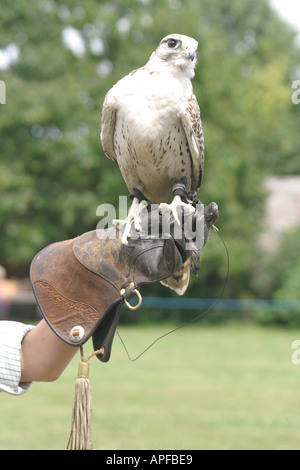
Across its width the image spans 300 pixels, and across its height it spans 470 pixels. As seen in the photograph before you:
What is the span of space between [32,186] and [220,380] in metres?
8.43

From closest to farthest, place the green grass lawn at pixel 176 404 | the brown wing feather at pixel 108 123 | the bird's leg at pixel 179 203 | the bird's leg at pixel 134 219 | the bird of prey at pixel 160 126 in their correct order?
the bird's leg at pixel 134 219 → the bird's leg at pixel 179 203 → the bird of prey at pixel 160 126 → the brown wing feather at pixel 108 123 → the green grass lawn at pixel 176 404

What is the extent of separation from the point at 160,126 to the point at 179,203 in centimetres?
39

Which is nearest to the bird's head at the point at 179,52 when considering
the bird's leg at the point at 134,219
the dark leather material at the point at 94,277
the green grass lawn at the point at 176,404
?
the bird's leg at the point at 134,219

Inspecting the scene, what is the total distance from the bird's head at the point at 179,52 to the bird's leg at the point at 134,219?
649mm

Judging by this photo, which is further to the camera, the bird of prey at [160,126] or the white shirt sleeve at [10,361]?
the bird of prey at [160,126]

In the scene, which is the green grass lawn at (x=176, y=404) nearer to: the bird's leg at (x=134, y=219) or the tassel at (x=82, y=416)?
the bird's leg at (x=134, y=219)

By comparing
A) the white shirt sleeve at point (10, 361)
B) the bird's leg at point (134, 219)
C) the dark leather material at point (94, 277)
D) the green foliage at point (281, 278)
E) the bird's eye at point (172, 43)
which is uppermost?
the green foliage at point (281, 278)

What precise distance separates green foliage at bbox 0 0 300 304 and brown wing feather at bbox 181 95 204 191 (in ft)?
40.2

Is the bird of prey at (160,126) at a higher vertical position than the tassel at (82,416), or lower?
higher

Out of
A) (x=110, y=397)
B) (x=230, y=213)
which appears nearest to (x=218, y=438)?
(x=110, y=397)

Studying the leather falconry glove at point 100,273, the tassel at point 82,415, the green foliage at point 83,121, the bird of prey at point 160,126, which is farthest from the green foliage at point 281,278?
the tassel at point 82,415

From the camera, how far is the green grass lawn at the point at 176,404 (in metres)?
6.04

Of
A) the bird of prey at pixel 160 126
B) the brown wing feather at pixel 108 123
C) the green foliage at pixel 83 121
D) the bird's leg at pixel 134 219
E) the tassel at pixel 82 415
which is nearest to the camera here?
the tassel at pixel 82 415

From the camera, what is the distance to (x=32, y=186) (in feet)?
53.2
